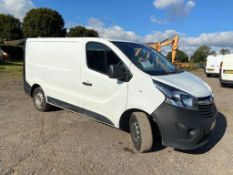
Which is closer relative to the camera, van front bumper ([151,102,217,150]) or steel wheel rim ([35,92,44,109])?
van front bumper ([151,102,217,150])

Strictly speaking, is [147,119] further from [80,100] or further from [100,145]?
[80,100]

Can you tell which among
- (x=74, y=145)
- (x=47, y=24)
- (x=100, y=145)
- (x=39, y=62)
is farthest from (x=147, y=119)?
(x=47, y=24)

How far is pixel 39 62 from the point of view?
Answer: 6.68 m

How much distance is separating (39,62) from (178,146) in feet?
13.5

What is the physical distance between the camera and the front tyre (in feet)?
14.5

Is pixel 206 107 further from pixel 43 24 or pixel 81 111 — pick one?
pixel 43 24

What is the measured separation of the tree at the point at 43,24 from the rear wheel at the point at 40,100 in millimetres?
43372

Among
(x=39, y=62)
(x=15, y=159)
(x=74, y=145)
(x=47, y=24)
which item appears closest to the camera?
(x=15, y=159)

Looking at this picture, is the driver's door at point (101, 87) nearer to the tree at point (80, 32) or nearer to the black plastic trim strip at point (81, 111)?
the black plastic trim strip at point (81, 111)

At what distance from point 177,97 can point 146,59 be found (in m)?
1.22

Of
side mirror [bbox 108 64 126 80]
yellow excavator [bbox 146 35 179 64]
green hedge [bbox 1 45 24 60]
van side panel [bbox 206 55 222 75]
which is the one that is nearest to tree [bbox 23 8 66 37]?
green hedge [bbox 1 45 24 60]

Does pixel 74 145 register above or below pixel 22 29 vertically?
below

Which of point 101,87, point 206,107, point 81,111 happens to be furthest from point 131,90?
point 81,111

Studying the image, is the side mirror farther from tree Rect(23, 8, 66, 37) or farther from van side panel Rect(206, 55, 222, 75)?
tree Rect(23, 8, 66, 37)
